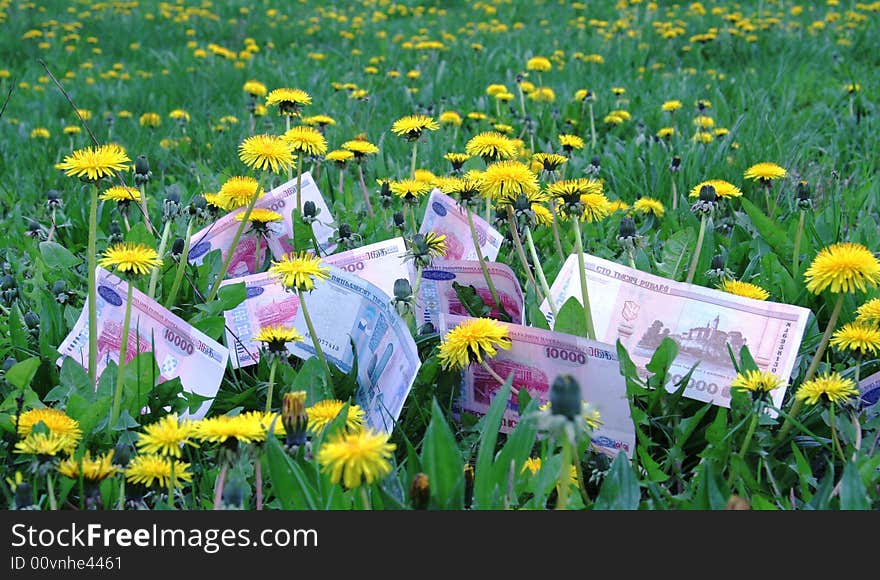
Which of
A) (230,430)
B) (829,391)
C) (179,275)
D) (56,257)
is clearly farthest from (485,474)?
(56,257)

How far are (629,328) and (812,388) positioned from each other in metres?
0.48

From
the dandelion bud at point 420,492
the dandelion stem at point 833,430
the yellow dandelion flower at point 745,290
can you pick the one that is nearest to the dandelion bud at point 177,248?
the dandelion bud at point 420,492

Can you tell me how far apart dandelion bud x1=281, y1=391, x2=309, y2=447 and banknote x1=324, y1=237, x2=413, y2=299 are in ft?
2.68

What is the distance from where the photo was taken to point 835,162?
3.71 m

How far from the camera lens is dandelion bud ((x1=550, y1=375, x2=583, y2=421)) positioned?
100 cm

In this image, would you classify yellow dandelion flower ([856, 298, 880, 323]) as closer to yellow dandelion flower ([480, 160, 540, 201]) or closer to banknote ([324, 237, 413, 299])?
yellow dandelion flower ([480, 160, 540, 201])

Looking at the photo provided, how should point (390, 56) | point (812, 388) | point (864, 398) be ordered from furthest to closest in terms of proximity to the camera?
1. point (390, 56)
2. point (864, 398)
3. point (812, 388)

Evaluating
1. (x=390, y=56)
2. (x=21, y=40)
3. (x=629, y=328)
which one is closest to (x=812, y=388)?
(x=629, y=328)

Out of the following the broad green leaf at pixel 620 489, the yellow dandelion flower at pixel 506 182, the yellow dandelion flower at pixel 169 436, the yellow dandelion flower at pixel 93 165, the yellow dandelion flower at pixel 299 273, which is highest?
the yellow dandelion flower at pixel 93 165

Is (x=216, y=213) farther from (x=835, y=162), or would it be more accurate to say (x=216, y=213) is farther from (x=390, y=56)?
(x=390, y=56)

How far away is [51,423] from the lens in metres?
1.51

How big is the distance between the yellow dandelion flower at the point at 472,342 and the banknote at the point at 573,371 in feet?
0.28

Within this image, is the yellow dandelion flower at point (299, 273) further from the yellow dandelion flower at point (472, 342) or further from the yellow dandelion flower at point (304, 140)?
→ the yellow dandelion flower at point (304, 140)

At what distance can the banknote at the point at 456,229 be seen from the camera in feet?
7.53
